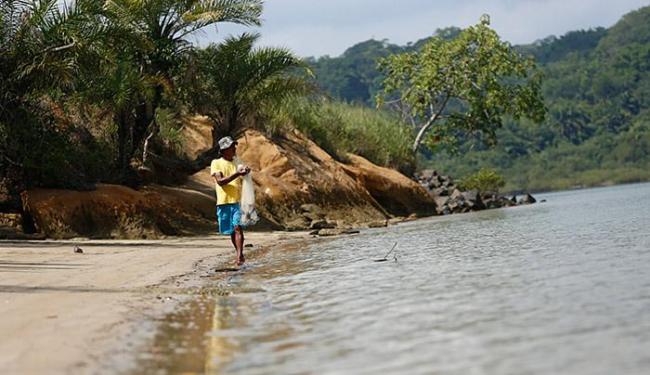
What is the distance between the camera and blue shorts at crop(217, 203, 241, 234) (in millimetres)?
11336

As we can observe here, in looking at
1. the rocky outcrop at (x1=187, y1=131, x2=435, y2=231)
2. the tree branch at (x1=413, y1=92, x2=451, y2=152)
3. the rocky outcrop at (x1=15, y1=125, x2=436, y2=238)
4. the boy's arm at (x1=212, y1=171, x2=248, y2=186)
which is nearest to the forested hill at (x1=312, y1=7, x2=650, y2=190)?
the tree branch at (x1=413, y1=92, x2=451, y2=152)

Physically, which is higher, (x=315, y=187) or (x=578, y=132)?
(x=578, y=132)

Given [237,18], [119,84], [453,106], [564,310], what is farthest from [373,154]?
[453,106]

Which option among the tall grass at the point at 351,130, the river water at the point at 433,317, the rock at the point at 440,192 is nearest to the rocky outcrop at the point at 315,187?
the tall grass at the point at 351,130

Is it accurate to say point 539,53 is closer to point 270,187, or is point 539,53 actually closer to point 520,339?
point 270,187

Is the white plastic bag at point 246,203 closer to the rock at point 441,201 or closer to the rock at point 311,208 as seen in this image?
the rock at point 311,208

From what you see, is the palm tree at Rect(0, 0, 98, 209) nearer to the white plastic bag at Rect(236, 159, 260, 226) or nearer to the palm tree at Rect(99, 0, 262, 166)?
the palm tree at Rect(99, 0, 262, 166)

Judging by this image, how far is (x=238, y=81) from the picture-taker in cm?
2036

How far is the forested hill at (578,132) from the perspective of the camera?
78938 millimetres

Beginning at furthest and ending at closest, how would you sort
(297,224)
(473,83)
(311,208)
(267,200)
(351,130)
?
(473,83)
(351,130)
(311,208)
(267,200)
(297,224)

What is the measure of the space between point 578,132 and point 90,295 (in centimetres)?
8599

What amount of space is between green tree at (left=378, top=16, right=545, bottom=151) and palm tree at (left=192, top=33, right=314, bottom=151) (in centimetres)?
1667

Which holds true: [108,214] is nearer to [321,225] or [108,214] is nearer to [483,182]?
[321,225]

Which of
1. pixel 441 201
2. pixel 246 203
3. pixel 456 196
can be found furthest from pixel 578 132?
pixel 246 203
